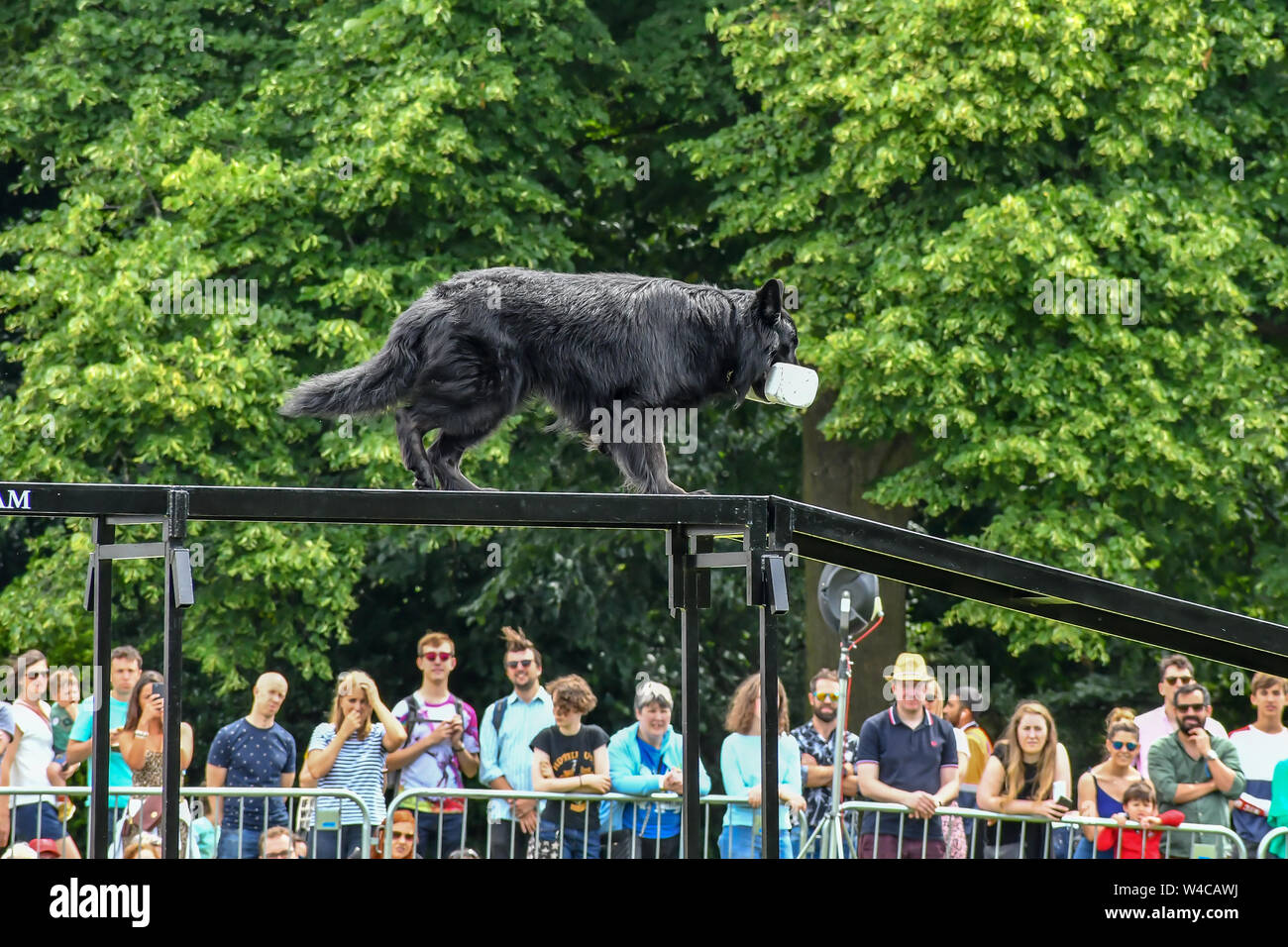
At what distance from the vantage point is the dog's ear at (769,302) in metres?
5.94

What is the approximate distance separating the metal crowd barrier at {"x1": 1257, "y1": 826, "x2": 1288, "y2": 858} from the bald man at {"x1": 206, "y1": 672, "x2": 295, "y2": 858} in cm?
415

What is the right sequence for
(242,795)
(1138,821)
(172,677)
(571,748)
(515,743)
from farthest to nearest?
(515,743) → (571,748) → (1138,821) → (242,795) → (172,677)

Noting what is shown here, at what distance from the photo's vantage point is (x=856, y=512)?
13562mm

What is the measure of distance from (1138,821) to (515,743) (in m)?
2.83

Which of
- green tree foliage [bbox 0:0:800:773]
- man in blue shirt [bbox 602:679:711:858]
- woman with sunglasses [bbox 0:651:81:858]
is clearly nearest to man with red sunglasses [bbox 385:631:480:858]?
man in blue shirt [bbox 602:679:711:858]

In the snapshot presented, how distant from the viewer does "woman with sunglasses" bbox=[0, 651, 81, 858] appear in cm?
726

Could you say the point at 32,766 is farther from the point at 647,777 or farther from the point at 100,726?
the point at 100,726

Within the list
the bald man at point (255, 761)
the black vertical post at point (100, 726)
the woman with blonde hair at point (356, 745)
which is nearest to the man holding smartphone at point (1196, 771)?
the woman with blonde hair at point (356, 745)

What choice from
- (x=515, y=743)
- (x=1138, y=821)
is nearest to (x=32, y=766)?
(x=515, y=743)

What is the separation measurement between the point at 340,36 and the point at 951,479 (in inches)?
227

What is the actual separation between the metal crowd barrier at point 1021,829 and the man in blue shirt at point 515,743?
1.49m

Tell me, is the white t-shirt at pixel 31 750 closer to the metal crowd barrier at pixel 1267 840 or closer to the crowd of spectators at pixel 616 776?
the crowd of spectators at pixel 616 776
